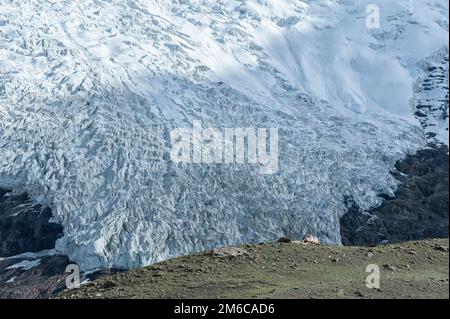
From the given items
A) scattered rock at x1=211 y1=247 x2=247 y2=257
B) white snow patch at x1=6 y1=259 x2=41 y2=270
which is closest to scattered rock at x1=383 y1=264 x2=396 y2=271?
scattered rock at x1=211 y1=247 x2=247 y2=257

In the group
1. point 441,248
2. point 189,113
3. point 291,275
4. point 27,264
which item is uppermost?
point 189,113

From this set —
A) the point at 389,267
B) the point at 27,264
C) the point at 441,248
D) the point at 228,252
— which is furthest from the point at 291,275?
the point at 27,264

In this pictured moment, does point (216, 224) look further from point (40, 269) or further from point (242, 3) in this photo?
point (242, 3)

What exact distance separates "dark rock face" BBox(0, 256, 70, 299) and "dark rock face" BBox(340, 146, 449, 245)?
33.6 metres

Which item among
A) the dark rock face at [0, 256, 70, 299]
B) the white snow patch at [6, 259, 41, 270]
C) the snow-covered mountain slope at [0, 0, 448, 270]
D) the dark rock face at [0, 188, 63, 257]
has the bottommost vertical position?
the dark rock face at [0, 256, 70, 299]

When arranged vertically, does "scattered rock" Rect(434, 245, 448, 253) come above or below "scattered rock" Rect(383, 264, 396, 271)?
above

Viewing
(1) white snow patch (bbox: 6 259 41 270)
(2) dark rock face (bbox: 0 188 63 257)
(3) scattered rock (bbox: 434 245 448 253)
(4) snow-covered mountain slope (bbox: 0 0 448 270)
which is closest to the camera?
(3) scattered rock (bbox: 434 245 448 253)

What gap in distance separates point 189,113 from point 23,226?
2567cm

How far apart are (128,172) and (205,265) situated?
5645 centimetres

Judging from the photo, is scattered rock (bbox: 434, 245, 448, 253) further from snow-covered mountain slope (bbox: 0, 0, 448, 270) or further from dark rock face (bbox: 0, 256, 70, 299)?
dark rock face (bbox: 0, 256, 70, 299)

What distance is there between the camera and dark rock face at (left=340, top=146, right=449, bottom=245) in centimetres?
10875

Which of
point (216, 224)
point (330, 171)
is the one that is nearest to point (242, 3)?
point (330, 171)

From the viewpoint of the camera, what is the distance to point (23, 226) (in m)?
107

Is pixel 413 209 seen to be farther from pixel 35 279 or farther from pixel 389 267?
pixel 389 267
